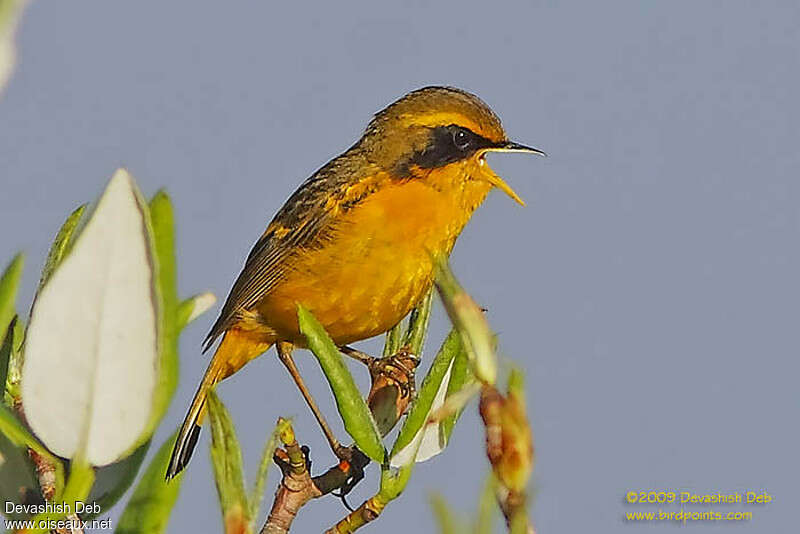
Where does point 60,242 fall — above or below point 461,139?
below

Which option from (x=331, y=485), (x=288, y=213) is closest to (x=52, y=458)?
(x=331, y=485)

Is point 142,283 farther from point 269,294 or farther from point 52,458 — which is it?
point 269,294

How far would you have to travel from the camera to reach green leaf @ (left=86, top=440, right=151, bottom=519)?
160cm

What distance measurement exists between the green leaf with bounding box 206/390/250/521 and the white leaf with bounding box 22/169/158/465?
0.09m

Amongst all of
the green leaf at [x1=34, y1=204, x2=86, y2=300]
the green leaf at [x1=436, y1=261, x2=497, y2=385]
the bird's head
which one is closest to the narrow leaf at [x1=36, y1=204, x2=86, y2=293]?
the green leaf at [x1=34, y1=204, x2=86, y2=300]

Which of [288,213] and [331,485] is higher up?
[288,213]

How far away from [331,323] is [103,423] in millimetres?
2636

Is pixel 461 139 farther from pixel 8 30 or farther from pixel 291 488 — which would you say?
pixel 8 30

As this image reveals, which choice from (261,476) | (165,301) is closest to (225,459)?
(261,476)

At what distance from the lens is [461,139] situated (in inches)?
164

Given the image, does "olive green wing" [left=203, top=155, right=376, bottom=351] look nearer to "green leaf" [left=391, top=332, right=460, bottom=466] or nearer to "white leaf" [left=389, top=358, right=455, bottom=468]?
"white leaf" [left=389, top=358, right=455, bottom=468]

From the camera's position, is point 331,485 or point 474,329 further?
point 331,485

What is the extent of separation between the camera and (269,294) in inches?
160

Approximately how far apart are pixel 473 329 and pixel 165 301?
0.40 m
